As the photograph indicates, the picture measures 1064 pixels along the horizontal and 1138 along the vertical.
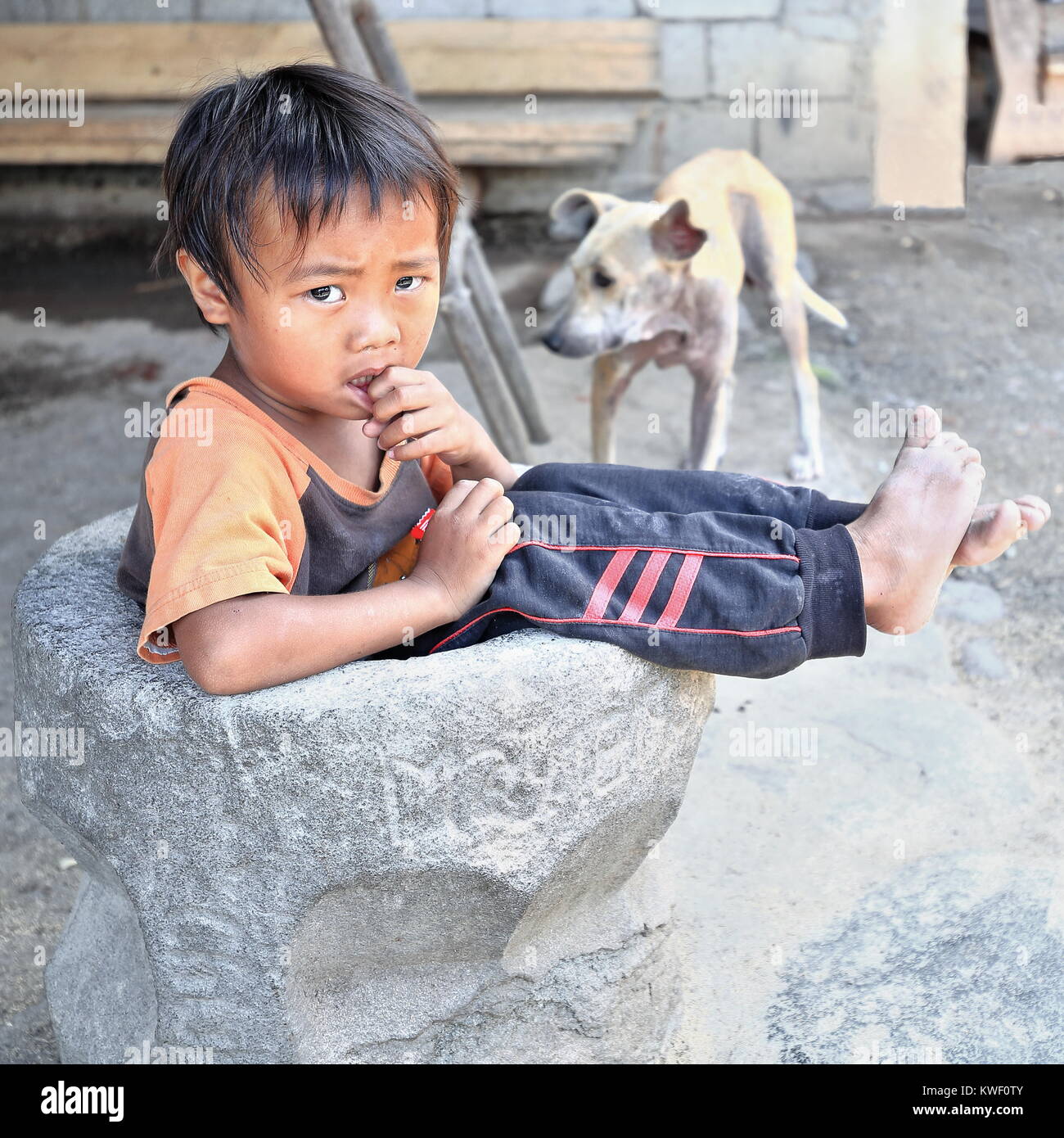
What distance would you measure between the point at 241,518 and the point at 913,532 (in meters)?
0.86

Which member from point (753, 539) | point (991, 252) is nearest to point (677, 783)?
point (753, 539)

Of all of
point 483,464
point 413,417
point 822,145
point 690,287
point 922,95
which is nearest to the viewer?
point 413,417

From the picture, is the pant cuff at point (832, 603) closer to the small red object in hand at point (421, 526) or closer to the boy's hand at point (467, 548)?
the boy's hand at point (467, 548)

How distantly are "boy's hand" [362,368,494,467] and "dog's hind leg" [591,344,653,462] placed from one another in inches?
66.3

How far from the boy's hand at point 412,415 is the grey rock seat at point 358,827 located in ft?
0.99

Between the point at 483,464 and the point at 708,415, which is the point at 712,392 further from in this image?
the point at 483,464

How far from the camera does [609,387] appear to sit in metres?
3.51

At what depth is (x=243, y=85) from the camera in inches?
65.5

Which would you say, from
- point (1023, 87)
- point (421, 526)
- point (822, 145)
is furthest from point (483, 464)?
point (1023, 87)

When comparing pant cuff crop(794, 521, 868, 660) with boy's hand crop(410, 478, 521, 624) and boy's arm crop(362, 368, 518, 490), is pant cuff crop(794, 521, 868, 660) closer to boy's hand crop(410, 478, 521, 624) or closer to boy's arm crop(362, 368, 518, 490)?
boy's hand crop(410, 478, 521, 624)

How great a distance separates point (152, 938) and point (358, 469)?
2.21 ft

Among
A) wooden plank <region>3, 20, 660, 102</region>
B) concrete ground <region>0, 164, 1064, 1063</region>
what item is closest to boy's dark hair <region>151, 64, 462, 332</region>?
concrete ground <region>0, 164, 1064, 1063</region>

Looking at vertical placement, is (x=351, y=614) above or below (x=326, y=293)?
below

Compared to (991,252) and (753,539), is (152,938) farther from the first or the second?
(991,252)
